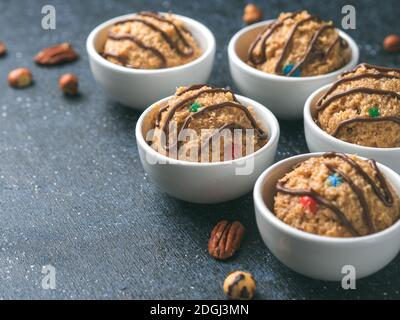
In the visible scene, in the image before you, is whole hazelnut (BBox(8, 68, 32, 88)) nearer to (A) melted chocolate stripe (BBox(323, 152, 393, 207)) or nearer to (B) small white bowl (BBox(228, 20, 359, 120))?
(B) small white bowl (BBox(228, 20, 359, 120))

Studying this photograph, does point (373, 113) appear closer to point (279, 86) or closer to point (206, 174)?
point (279, 86)

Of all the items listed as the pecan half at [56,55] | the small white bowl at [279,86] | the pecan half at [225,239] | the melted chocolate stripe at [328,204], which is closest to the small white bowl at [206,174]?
the pecan half at [225,239]

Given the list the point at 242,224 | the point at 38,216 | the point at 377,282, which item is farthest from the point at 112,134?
the point at 377,282

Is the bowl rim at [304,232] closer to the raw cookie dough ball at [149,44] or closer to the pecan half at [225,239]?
the pecan half at [225,239]

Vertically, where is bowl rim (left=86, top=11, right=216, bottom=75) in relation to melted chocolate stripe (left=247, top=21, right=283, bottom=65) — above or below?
below

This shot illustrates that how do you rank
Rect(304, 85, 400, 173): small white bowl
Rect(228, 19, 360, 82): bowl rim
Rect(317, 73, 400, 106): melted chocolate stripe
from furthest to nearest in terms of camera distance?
Rect(228, 19, 360, 82): bowl rim
Rect(317, 73, 400, 106): melted chocolate stripe
Rect(304, 85, 400, 173): small white bowl

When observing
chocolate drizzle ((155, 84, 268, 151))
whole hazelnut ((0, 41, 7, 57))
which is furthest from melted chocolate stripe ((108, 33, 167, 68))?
whole hazelnut ((0, 41, 7, 57))
